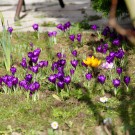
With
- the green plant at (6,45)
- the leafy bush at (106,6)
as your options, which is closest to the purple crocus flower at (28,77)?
the green plant at (6,45)

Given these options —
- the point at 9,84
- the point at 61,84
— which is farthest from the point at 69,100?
the point at 9,84

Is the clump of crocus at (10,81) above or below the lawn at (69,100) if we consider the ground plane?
above

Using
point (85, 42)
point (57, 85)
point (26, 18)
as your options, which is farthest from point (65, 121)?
point (26, 18)

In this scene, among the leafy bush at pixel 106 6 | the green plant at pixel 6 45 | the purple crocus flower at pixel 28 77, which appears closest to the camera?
the purple crocus flower at pixel 28 77

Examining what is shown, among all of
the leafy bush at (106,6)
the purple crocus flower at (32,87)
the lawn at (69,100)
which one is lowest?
the lawn at (69,100)

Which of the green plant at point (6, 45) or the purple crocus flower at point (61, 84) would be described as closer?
the purple crocus flower at point (61, 84)

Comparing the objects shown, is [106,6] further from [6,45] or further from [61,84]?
[61,84]

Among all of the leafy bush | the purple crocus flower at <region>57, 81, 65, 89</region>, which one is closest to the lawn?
the purple crocus flower at <region>57, 81, 65, 89</region>

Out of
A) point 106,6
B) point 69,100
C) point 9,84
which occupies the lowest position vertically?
point 69,100

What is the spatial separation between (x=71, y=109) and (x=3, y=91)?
64cm

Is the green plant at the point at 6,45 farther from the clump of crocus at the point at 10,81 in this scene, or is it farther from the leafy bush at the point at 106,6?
the leafy bush at the point at 106,6

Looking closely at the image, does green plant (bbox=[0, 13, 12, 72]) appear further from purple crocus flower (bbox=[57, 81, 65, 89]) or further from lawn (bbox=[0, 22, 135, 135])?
purple crocus flower (bbox=[57, 81, 65, 89])

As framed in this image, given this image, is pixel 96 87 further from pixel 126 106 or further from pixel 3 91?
pixel 3 91

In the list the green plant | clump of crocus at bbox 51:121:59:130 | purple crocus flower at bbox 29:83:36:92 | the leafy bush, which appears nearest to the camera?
clump of crocus at bbox 51:121:59:130
